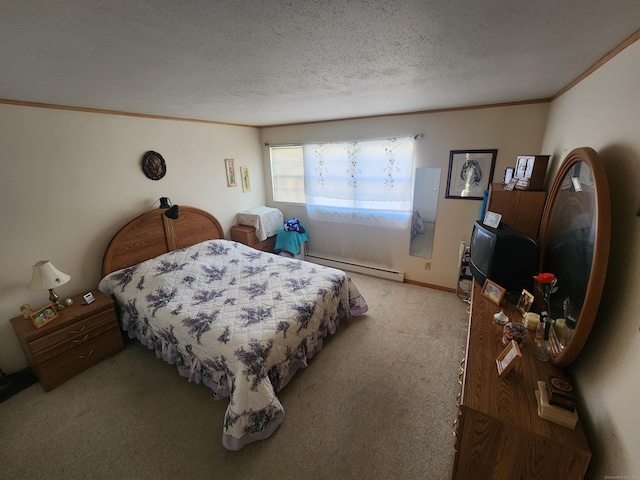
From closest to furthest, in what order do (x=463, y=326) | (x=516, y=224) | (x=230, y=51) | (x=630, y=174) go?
(x=630, y=174)
(x=230, y=51)
(x=516, y=224)
(x=463, y=326)

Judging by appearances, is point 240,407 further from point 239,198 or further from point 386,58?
point 239,198

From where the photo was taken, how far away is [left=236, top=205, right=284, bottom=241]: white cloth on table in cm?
371

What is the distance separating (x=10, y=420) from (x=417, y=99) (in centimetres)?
389

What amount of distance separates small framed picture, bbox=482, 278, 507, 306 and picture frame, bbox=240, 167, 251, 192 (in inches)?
130

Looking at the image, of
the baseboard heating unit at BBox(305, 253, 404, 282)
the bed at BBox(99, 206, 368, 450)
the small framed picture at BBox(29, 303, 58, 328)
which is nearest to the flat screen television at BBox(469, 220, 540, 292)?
the bed at BBox(99, 206, 368, 450)

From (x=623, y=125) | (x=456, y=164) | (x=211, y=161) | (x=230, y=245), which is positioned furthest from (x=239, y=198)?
(x=623, y=125)

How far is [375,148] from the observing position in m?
3.23

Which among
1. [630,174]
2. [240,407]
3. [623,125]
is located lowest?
[240,407]

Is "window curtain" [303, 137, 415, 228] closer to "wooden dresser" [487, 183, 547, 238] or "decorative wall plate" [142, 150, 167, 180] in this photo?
"wooden dresser" [487, 183, 547, 238]

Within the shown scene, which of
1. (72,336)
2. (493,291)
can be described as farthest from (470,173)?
(72,336)

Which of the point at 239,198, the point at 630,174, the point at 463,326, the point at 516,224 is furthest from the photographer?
the point at 239,198

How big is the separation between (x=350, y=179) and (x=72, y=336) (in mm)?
3223

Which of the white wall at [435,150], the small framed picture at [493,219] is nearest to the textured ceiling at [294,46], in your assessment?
the white wall at [435,150]

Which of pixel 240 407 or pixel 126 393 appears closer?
pixel 240 407
